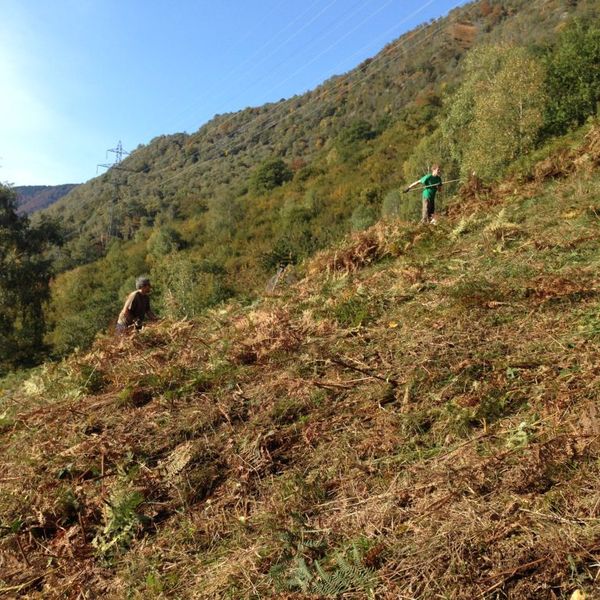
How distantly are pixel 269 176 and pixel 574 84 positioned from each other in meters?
44.7

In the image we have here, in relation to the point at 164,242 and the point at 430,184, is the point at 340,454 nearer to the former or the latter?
the point at 430,184

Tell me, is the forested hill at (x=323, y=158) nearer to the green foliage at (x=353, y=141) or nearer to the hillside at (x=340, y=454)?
the green foliage at (x=353, y=141)

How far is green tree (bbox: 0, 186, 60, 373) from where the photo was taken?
24.7 meters

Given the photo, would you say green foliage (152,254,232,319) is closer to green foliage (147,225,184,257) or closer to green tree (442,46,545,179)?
green tree (442,46,545,179)

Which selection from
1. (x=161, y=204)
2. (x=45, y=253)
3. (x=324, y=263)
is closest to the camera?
(x=324, y=263)

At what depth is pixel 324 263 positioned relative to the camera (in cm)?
873

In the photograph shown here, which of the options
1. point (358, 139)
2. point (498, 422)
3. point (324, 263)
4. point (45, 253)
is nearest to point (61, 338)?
point (45, 253)

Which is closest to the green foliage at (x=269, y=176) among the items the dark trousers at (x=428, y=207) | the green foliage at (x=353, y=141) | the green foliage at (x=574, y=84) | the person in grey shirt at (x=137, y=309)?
the green foliage at (x=353, y=141)

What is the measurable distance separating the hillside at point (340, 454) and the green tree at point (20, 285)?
68.9ft

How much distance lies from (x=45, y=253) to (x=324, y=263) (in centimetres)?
2451

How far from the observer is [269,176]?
69938mm

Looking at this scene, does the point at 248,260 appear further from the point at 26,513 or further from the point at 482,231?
the point at 26,513

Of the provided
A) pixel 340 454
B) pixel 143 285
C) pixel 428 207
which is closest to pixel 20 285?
pixel 143 285

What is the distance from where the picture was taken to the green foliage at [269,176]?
69.4 metres
